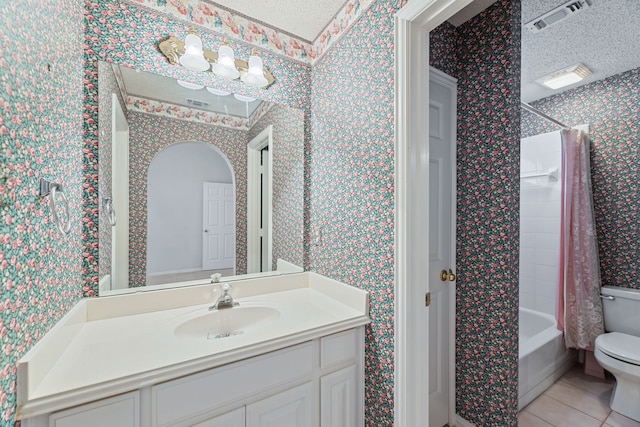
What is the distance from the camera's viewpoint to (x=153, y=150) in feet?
4.59

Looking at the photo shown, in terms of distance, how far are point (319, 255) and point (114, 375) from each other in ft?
3.59

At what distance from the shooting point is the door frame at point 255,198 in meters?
1.64

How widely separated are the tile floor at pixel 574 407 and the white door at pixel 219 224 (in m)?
2.15

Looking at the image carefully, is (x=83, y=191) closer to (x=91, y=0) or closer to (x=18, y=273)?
(x=18, y=273)

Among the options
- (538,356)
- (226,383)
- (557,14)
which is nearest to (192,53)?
(226,383)

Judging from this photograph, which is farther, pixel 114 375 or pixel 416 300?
pixel 416 300

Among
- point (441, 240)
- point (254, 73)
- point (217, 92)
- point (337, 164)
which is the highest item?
point (254, 73)

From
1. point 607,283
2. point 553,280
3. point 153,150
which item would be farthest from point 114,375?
point 607,283

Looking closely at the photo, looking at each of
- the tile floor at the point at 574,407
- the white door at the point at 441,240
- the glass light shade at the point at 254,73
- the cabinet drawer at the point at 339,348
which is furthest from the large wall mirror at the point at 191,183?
A: the tile floor at the point at 574,407

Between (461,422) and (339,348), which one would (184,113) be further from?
(461,422)

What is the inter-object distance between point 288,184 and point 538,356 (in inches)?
90.4

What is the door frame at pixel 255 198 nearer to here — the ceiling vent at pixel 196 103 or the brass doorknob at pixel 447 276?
the ceiling vent at pixel 196 103

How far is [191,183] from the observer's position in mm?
1486

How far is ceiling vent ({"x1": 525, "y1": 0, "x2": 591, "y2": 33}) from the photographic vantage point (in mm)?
1497
